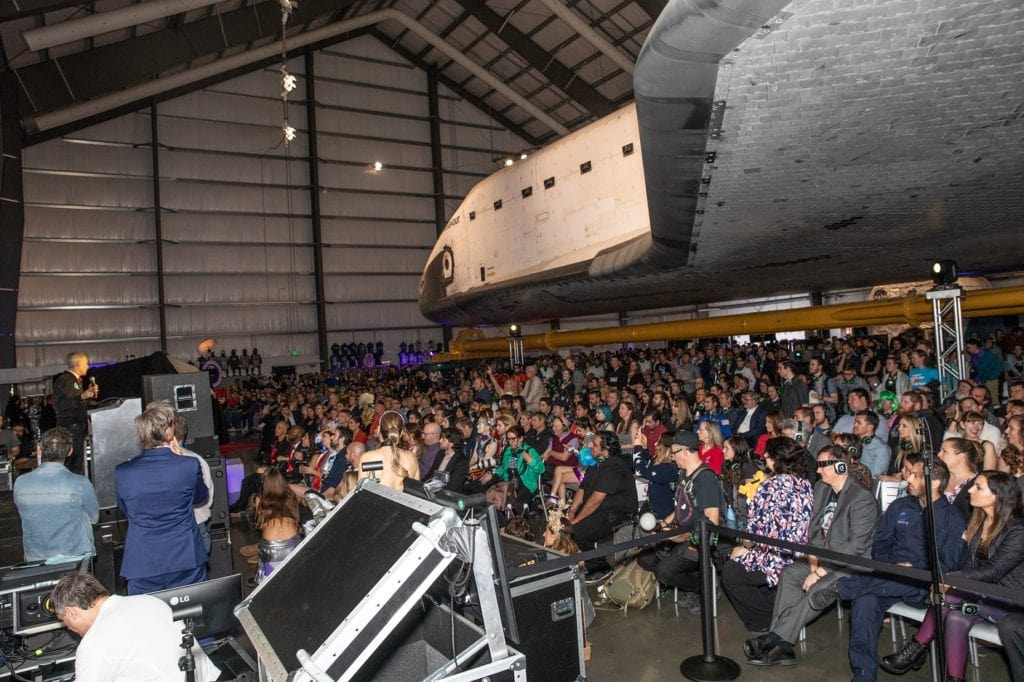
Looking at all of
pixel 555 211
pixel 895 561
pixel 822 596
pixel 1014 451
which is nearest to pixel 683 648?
pixel 822 596

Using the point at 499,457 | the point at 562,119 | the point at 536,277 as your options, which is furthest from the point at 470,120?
the point at 499,457

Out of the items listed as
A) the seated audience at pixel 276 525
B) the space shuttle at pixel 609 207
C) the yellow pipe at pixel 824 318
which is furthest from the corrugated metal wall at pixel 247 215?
the seated audience at pixel 276 525

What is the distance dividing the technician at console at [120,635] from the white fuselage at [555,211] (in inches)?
322

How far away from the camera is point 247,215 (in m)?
28.4

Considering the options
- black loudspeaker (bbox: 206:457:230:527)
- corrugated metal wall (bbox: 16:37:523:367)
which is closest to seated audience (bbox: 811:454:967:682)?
black loudspeaker (bbox: 206:457:230:527)

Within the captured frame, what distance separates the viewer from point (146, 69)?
63.4ft

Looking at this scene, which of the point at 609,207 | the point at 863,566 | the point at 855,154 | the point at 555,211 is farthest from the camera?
the point at 555,211

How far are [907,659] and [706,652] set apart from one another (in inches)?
45.2

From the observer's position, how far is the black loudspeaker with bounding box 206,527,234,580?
5469 millimetres

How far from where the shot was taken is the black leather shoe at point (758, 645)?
4340mm

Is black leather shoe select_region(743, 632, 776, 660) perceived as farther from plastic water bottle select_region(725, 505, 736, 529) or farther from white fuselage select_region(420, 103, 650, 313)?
white fuselage select_region(420, 103, 650, 313)

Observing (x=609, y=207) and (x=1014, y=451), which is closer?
(x=1014, y=451)

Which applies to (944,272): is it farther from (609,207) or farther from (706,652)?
(706,652)

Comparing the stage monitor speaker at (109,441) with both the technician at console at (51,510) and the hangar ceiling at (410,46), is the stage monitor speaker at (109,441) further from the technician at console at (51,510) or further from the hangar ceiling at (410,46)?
→ the hangar ceiling at (410,46)
